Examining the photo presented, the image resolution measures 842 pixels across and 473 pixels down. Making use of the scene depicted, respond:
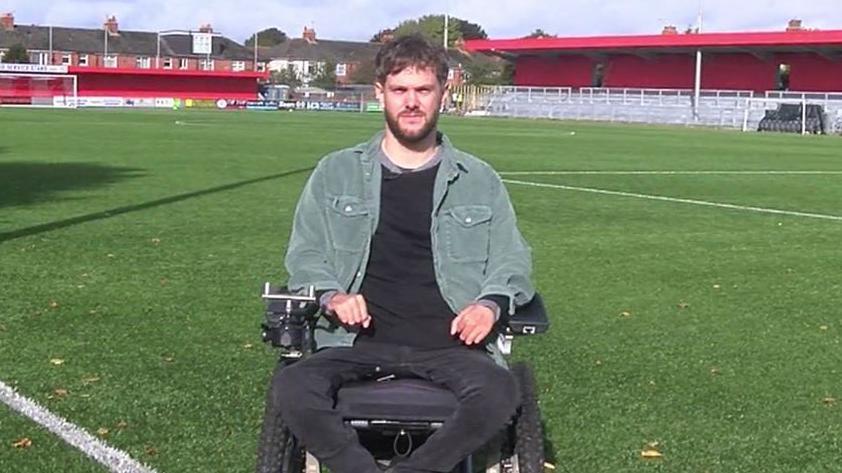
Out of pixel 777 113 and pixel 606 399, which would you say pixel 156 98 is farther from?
pixel 606 399

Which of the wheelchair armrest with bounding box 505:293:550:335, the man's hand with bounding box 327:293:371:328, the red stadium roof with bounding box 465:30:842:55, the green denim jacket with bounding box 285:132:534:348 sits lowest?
the wheelchair armrest with bounding box 505:293:550:335

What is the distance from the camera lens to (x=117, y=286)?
906 cm

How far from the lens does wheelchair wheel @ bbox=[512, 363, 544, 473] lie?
3973 millimetres

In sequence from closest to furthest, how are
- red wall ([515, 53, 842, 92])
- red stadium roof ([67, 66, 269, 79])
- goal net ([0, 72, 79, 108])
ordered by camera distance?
1. red wall ([515, 53, 842, 92])
2. goal net ([0, 72, 79, 108])
3. red stadium roof ([67, 66, 269, 79])

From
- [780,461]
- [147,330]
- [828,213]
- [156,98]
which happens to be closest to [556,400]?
[780,461]

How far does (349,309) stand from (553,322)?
4.37m

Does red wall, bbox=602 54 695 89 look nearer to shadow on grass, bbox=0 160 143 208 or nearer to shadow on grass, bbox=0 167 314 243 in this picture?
shadow on grass, bbox=0 160 143 208

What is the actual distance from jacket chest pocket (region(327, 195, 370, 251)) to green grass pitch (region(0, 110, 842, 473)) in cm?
127

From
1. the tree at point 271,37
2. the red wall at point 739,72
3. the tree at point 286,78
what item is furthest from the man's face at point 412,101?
the tree at point 271,37

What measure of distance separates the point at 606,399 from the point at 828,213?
1098cm

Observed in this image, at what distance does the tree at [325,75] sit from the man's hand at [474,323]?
118310 millimetres

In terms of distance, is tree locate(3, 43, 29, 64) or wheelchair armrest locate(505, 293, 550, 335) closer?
wheelchair armrest locate(505, 293, 550, 335)

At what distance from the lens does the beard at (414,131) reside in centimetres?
415

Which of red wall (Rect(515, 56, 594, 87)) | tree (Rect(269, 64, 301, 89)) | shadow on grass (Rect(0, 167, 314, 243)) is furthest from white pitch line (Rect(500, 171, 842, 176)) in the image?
tree (Rect(269, 64, 301, 89))
